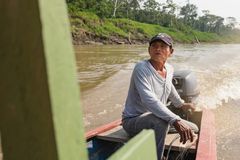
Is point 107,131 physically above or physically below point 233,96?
above

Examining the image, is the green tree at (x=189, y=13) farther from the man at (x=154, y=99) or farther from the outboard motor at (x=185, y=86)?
the man at (x=154, y=99)

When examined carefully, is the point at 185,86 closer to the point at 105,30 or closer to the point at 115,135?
the point at 115,135

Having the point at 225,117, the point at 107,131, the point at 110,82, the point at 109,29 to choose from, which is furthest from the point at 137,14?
the point at 107,131

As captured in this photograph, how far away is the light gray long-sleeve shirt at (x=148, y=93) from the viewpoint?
8.66ft

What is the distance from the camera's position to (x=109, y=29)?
37156 millimetres

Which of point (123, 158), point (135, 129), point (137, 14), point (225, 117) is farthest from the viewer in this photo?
point (137, 14)

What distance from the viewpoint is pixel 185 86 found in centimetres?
434

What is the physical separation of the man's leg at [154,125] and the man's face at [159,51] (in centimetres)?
45

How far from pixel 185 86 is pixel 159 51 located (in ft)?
5.38

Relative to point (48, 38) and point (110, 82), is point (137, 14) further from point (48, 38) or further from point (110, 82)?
point (48, 38)

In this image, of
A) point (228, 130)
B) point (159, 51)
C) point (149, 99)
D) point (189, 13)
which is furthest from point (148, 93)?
point (189, 13)

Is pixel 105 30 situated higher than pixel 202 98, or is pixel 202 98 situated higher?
pixel 105 30

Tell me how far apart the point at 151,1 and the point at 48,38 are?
57.3 meters

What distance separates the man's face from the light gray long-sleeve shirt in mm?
78
